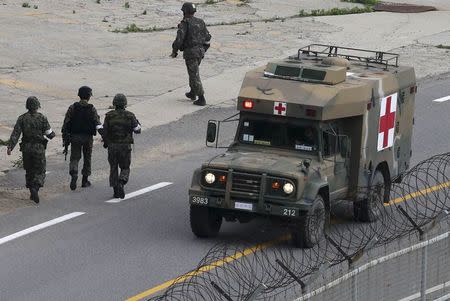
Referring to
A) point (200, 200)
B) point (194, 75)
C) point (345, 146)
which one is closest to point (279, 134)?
point (345, 146)

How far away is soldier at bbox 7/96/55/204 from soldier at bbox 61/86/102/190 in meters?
0.65

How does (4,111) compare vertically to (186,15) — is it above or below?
below

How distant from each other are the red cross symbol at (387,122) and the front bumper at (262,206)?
105 inches

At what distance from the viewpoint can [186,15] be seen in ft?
93.6

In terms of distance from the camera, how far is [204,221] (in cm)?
1911

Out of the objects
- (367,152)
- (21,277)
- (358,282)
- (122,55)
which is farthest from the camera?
(122,55)

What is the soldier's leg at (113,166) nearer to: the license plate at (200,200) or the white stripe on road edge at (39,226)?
the white stripe on road edge at (39,226)

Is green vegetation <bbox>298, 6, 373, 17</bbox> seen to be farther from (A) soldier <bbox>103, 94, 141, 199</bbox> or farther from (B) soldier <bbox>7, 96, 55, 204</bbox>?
(B) soldier <bbox>7, 96, 55, 204</bbox>

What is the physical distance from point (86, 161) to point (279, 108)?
435 centimetres

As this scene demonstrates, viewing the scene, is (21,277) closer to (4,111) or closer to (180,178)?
(180,178)

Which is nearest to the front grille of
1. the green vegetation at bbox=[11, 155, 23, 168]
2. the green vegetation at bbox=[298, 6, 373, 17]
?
the green vegetation at bbox=[11, 155, 23, 168]

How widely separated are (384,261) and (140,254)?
5937 millimetres

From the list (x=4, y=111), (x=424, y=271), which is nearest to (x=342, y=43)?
(x=4, y=111)

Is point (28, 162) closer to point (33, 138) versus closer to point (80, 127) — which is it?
point (33, 138)
